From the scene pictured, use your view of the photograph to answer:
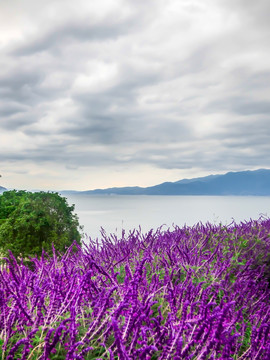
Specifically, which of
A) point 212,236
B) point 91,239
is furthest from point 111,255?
point 212,236

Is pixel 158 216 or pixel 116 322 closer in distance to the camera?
pixel 116 322

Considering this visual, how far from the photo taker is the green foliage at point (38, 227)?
941 cm

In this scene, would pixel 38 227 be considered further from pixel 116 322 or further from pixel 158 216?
pixel 158 216

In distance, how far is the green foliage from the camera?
9.41 meters

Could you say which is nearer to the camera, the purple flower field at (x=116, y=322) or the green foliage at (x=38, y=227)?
the purple flower field at (x=116, y=322)

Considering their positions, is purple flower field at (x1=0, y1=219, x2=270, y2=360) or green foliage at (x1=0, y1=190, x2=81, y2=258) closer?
purple flower field at (x1=0, y1=219, x2=270, y2=360)

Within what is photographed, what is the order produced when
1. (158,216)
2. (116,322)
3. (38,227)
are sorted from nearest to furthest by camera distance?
1. (116,322)
2. (38,227)
3. (158,216)

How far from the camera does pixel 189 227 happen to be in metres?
7.84

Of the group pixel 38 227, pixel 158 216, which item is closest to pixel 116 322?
pixel 38 227

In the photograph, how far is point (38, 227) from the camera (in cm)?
928

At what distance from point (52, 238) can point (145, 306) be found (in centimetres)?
732

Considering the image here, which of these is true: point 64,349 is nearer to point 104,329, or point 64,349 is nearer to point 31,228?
point 104,329

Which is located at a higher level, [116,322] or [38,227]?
[116,322]

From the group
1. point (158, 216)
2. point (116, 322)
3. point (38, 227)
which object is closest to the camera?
point (116, 322)
